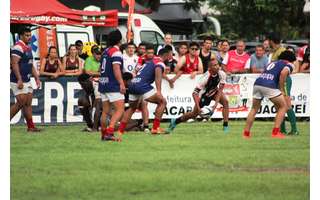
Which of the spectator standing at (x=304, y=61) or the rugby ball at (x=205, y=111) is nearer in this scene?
the rugby ball at (x=205, y=111)

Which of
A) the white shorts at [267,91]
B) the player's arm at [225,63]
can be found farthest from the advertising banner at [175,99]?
the white shorts at [267,91]

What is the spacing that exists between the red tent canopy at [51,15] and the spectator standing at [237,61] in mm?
3894

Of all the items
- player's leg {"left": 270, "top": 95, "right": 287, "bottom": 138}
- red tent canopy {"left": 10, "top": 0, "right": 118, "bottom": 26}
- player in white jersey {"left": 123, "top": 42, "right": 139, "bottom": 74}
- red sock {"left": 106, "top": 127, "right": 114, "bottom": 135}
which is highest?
red tent canopy {"left": 10, "top": 0, "right": 118, "bottom": 26}

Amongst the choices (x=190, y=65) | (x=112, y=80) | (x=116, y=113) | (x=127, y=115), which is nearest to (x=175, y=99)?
(x=190, y=65)

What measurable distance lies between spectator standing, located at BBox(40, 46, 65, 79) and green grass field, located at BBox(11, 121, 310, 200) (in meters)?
3.49

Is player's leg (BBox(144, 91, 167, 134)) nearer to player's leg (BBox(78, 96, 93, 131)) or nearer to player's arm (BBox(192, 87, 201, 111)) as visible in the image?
player's arm (BBox(192, 87, 201, 111))

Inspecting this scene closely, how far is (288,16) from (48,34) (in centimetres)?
2387

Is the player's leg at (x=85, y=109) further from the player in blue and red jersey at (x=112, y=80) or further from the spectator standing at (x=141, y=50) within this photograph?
the player in blue and red jersey at (x=112, y=80)

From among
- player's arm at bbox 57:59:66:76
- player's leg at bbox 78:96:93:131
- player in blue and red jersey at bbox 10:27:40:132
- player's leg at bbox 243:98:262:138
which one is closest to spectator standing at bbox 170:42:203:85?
player's arm at bbox 57:59:66:76

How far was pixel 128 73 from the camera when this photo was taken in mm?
22047

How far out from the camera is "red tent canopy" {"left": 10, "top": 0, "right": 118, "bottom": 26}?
1040 inches

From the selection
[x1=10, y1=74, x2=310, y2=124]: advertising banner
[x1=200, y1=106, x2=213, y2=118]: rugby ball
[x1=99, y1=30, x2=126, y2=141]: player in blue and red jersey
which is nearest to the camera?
[x1=99, y1=30, x2=126, y2=141]: player in blue and red jersey

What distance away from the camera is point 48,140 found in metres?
19.0

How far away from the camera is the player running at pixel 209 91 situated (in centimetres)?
2125
